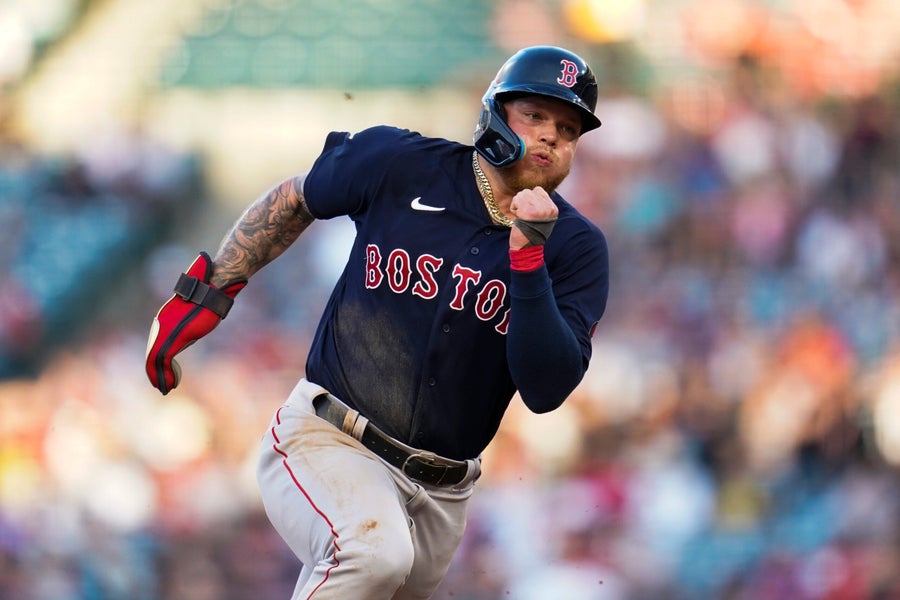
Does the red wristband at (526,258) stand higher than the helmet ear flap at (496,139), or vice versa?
the helmet ear flap at (496,139)

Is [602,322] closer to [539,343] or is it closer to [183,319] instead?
[183,319]

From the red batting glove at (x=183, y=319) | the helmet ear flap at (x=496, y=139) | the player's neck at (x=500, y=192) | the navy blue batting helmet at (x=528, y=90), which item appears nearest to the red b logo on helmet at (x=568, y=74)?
the navy blue batting helmet at (x=528, y=90)

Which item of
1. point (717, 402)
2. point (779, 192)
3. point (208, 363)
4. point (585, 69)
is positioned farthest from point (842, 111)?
point (585, 69)

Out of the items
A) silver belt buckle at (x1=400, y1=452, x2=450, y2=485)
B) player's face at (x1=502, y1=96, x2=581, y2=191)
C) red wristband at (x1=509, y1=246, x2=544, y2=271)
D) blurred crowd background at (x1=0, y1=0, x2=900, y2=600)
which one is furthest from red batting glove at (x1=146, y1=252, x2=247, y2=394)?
blurred crowd background at (x1=0, y1=0, x2=900, y2=600)

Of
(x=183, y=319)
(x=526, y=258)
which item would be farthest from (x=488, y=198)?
(x=183, y=319)

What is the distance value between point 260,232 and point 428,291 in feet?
2.34

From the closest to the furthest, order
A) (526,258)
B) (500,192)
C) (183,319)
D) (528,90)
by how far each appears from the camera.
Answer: (526,258)
(528,90)
(500,192)
(183,319)

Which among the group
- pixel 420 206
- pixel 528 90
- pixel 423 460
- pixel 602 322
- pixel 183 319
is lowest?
pixel 423 460

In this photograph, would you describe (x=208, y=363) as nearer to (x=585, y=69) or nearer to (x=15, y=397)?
(x=15, y=397)

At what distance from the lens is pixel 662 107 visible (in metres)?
9.03

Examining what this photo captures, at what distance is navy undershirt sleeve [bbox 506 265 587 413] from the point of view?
3.52m

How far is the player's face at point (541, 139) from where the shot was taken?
12.8 feet

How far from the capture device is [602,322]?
850 cm

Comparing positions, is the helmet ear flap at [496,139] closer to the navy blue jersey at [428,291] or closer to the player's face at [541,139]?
the player's face at [541,139]
